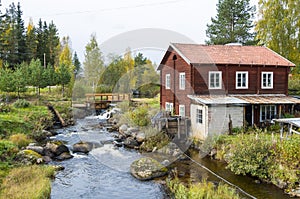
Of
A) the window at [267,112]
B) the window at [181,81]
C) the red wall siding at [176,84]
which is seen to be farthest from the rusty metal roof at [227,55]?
the window at [267,112]

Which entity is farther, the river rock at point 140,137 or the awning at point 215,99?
the river rock at point 140,137

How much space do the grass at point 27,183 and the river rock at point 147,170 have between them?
4240mm

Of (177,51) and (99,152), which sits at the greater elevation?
(177,51)

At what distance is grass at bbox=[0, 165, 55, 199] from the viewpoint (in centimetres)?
1082

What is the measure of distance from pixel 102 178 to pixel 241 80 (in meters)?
14.0

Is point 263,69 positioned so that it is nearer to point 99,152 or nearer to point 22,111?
point 99,152

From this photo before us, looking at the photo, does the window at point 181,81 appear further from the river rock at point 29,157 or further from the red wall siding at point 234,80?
the river rock at point 29,157

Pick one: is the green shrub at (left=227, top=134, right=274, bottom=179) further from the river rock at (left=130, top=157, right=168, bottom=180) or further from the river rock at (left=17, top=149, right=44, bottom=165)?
the river rock at (left=17, top=149, right=44, bottom=165)

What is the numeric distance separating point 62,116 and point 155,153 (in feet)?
49.9

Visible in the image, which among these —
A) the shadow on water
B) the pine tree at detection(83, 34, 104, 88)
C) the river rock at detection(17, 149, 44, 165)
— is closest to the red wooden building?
the shadow on water

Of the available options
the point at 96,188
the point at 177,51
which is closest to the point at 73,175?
the point at 96,188

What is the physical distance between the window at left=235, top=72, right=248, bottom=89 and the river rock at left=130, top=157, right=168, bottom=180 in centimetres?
1116

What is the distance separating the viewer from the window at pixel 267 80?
78.2 feet

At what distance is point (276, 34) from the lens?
33500mm
